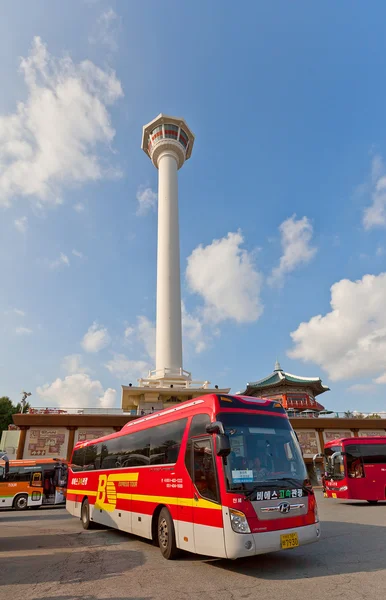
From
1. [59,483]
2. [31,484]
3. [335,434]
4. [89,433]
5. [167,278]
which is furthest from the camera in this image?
[167,278]

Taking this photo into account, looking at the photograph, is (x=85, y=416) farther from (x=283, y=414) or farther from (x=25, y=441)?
(x=283, y=414)

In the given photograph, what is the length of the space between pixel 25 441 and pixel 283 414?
27632mm

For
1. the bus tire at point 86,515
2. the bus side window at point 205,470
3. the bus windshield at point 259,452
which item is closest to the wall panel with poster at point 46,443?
the bus tire at point 86,515

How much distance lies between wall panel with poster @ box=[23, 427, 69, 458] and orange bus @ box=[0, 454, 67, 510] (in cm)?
810

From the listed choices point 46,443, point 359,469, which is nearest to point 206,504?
point 359,469

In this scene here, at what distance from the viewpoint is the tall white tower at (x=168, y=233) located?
4003cm

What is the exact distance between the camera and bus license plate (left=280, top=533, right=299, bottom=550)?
20.8 ft

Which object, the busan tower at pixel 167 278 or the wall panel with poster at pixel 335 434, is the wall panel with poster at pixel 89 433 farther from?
the wall panel with poster at pixel 335 434

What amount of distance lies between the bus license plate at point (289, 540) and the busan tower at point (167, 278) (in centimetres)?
2924

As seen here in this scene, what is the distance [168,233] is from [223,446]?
133 ft

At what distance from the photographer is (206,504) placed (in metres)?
6.72

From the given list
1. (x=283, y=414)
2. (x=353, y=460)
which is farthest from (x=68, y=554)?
(x=353, y=460)

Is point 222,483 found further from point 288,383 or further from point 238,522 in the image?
point 288,383

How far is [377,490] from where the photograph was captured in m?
17.5
